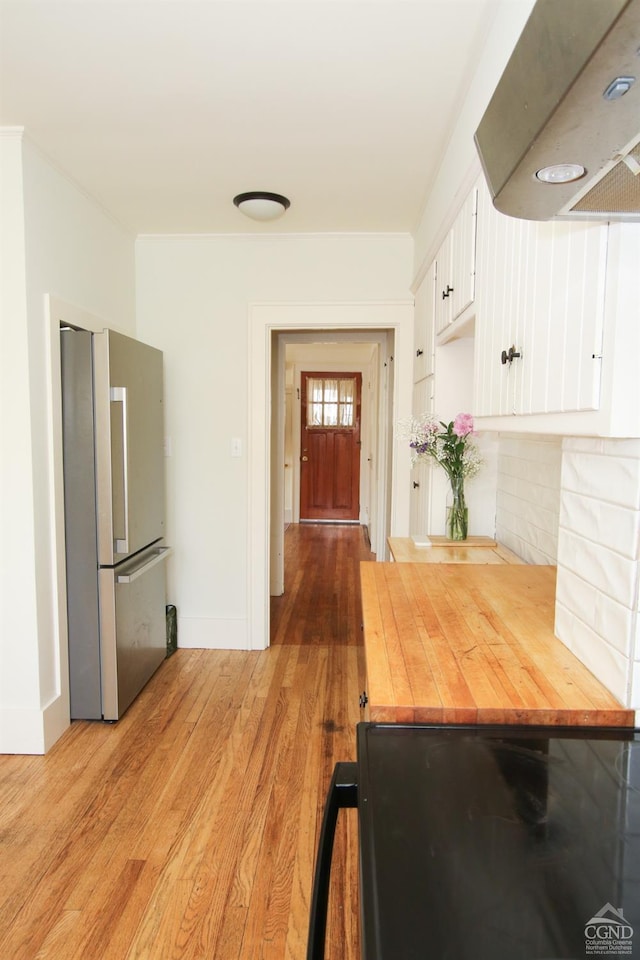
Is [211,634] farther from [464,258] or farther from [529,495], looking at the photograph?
[464,258]

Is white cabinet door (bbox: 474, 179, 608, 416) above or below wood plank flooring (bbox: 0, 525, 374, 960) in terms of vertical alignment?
above

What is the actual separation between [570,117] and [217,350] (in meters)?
2.83

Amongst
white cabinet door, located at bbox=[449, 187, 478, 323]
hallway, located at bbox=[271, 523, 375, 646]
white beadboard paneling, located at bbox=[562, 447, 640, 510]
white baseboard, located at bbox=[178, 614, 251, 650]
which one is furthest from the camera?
hallway, located at bbox=[271, 523, 375, 646]

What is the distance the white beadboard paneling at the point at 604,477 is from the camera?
3.04 ft

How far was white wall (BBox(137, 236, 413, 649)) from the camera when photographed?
10.4 feet

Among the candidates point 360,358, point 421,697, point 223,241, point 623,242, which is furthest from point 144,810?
point 360,358

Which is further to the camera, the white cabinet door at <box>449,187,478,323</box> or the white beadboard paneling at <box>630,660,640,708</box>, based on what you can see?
the white cabinet door at <box>449,187,478,323</box>

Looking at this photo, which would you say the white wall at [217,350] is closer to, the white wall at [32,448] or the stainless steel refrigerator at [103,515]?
the stainless steel refrigerator at [103,515]

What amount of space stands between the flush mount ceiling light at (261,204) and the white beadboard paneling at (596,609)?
220 cm

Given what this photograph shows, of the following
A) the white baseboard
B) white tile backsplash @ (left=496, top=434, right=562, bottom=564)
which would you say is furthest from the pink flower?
the white baseboard

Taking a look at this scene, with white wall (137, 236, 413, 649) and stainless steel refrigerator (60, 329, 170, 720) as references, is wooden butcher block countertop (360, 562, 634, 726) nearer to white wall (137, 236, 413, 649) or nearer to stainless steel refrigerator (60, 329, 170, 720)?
stainless steel refrigerator (60, 329, 170, 720)

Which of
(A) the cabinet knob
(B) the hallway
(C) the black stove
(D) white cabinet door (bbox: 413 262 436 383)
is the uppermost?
(D) white cabinet door (bbox: 413 262 436 383)

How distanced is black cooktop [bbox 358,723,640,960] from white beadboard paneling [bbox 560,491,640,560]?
31cm

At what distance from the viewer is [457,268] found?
1.99m
